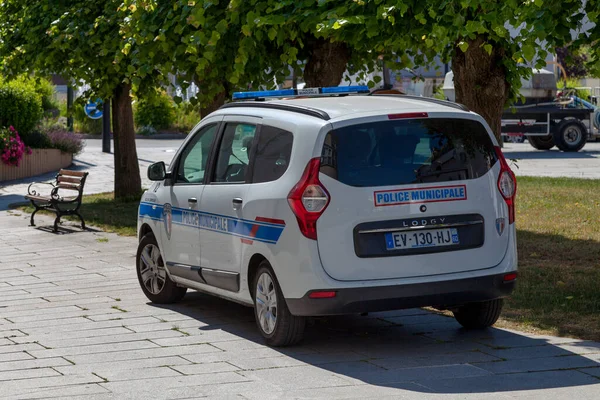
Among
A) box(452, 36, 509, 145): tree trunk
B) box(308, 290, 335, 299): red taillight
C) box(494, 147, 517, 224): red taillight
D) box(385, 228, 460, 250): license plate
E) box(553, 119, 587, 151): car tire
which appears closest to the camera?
box(308, 290, 335, 299): red taillight

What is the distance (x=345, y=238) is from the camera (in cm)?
734

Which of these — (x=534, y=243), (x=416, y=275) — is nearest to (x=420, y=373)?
(x=416, y=275)

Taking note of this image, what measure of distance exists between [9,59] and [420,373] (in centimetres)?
1254

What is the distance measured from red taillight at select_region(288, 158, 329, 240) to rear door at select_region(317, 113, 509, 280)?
0.04 metres

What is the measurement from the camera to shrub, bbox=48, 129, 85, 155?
1133 inches

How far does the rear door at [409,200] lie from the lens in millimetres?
7352

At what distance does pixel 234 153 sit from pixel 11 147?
1811 centimetres

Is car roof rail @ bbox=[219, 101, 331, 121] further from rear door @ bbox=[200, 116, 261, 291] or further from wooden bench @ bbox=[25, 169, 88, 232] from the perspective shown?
wooden bench @ bbox=[25, 169, 88, 232]

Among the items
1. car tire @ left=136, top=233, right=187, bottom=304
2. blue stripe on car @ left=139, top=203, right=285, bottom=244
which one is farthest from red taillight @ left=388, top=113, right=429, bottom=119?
car tire @ left=136, top=233, right=187, bottom=304

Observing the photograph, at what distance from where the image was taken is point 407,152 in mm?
7566

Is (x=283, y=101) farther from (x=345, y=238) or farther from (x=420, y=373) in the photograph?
(x=420, y=373)

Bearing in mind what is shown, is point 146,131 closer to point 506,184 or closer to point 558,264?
point 558,264

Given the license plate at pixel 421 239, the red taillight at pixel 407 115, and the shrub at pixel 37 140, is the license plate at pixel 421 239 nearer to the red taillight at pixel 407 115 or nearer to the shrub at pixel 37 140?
the red taillight at pixel 407 115

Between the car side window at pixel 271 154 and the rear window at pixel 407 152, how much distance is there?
0.42m
